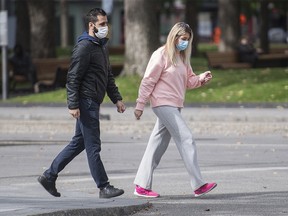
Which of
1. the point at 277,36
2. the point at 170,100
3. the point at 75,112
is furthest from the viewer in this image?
the point at 277,36

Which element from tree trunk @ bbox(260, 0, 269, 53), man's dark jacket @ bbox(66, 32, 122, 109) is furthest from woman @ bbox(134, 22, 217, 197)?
tree trunk @ bbox(260, 0, 269, 53)

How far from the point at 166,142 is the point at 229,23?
116ft

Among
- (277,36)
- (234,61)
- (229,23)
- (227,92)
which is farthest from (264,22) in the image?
(277,36)

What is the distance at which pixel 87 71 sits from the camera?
36.9 ft

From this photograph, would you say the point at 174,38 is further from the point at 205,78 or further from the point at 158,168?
the point at 158,168

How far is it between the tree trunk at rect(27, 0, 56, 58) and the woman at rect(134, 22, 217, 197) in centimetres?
2507

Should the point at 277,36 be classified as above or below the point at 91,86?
below

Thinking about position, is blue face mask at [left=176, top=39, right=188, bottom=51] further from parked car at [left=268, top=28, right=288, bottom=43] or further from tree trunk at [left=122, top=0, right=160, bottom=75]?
parked car at [left=268, top=28, right=288, bottom=43]

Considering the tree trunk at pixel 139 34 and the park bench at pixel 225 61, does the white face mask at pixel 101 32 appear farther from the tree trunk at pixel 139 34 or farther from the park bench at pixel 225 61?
the park bench at pixel 225 61

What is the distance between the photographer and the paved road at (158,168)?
35.0ft

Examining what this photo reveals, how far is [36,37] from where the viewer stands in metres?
36.7

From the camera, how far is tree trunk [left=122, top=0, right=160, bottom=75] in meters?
28.4

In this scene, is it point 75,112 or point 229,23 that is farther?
point 229,23

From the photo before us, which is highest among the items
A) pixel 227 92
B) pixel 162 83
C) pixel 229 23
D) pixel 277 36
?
pixel 162 83
